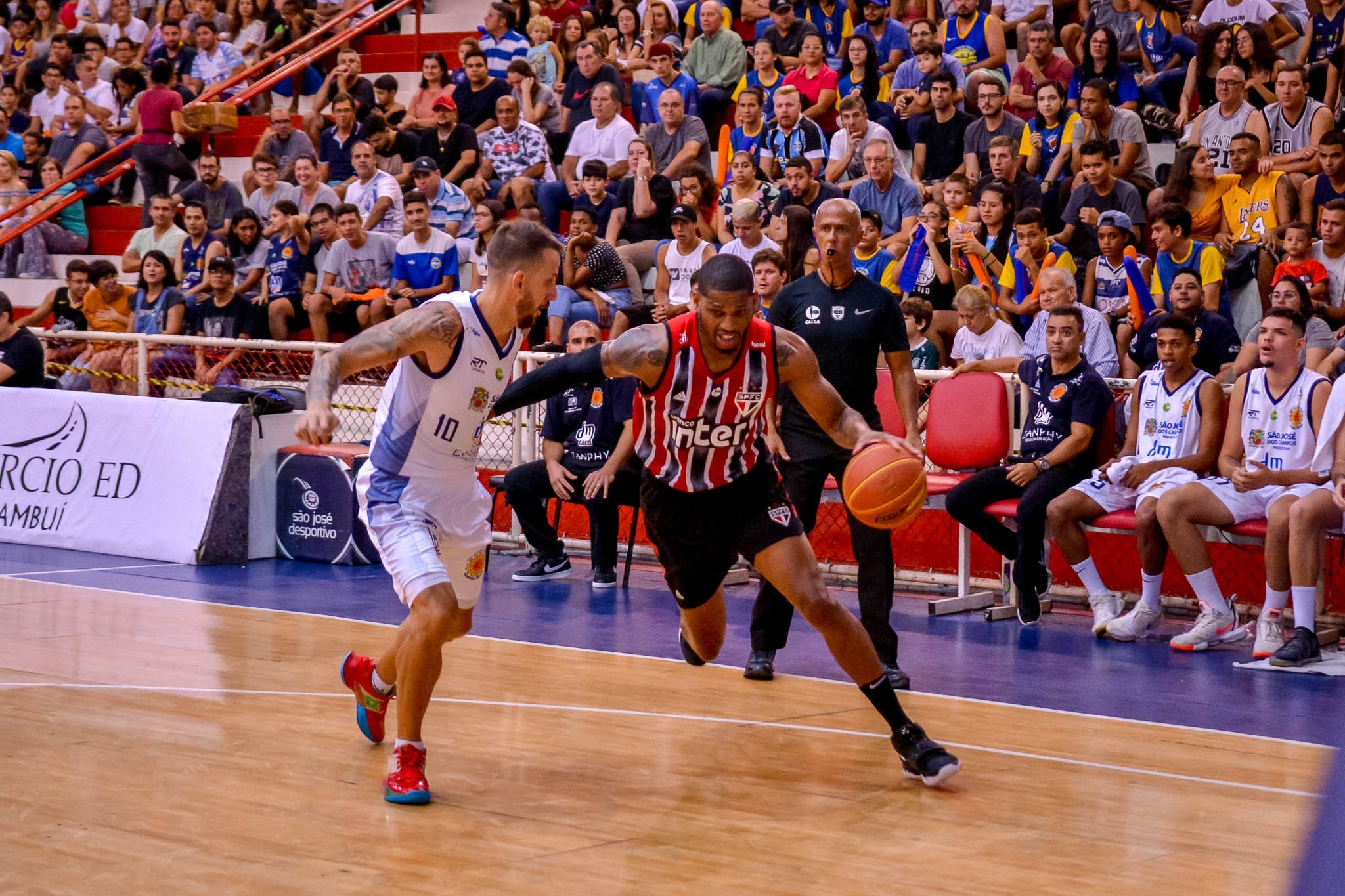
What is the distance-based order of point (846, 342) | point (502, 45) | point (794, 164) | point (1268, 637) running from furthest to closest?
point (502, 45), point (794, 164), point (1268, 637), point (846, 342)

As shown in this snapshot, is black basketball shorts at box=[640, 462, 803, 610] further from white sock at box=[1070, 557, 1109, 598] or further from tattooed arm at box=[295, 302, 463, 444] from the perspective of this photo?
white sock at box=[1070, 557, 1109, 598]

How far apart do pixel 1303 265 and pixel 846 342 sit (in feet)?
13.3

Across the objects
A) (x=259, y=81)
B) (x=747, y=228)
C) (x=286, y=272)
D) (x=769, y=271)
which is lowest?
(x=769, y=271)

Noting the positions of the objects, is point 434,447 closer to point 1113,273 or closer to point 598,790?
point 598,790

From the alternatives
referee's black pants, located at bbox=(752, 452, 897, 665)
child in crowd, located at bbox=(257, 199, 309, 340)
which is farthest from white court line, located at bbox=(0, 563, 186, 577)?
referee's black pants, located at bbox=(752, 452, 897, 665)

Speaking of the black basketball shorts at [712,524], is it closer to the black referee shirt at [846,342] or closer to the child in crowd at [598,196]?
the black referee shirt at [846,342]

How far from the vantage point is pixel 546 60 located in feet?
50.3

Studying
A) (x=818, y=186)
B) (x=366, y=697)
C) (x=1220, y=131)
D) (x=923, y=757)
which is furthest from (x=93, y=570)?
(x=1220, y=131)

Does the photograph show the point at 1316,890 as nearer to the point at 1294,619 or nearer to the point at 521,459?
the point at 1294,619

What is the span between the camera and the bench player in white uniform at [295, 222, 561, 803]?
490cm

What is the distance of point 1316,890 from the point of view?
4.13 m

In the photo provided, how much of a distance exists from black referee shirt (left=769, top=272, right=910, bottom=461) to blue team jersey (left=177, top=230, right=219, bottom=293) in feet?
29.0

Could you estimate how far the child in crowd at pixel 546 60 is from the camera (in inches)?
603

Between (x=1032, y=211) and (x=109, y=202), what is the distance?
1162 centimetres
